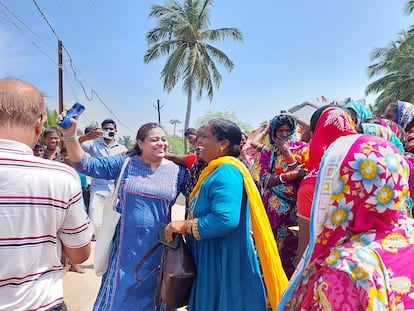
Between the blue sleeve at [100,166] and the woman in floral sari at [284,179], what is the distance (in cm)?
126

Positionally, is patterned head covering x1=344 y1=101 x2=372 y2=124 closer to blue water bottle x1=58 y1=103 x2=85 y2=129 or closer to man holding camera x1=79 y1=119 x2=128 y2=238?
blue water bottle x1=58 y1=103 x2=85 y2=129

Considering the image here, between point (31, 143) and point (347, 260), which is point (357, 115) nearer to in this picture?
point (347, 260)

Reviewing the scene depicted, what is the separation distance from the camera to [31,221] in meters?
1.16

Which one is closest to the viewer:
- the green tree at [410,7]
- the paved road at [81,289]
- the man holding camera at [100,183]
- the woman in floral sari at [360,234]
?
the woman in floral sari at [360,234]

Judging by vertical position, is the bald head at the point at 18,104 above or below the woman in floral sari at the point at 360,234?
above

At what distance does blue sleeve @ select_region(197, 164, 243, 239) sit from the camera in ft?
5.92

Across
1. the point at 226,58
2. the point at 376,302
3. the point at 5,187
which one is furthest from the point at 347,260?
the point at 226,58

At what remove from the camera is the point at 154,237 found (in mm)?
2318

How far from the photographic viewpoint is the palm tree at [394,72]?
19044mm

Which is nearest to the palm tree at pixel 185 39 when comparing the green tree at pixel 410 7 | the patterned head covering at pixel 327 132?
the green tree at pixel 410 7

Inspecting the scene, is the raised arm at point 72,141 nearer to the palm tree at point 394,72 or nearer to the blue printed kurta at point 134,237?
the blue printed kurta at point 134,237

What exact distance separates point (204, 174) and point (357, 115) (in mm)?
1460

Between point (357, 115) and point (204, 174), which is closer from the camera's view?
point (204, 174)

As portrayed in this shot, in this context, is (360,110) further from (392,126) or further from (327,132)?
(327,132)
